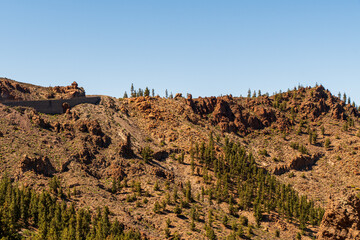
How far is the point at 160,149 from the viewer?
149375 mm

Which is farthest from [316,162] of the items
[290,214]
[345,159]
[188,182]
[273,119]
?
[188,182]

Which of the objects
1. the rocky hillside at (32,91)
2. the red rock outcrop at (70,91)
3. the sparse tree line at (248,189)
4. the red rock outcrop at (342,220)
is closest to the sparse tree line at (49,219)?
the sparse tree line at (248,189)

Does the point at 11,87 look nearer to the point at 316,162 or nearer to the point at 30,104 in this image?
the point at 30,104

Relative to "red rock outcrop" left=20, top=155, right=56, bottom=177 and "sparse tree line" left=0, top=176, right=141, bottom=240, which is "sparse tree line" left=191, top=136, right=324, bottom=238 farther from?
"red rock outcrop" left=20, top=155, right=56, bottom=177

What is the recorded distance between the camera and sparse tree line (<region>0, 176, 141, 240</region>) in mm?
78894

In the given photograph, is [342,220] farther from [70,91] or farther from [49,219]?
[70,91]

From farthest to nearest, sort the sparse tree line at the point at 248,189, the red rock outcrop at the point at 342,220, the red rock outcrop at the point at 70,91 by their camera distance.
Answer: the red rock outcrop at the point at 70,91, the sparse tree line at the point at 248,189, the red rock outcrop at the point at 342,220

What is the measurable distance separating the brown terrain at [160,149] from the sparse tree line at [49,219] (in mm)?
8637

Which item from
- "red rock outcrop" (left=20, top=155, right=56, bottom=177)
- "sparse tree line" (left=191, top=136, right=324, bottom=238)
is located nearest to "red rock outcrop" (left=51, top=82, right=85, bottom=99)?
"red rock outcrop" (left=20, top=155, right=56, bottom=177)

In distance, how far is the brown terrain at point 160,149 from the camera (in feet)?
369

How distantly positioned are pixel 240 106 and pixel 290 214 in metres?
88.8

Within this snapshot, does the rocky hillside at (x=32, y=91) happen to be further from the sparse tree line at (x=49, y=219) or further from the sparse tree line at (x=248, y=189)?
the sparse tree line at (x=248, y=189)

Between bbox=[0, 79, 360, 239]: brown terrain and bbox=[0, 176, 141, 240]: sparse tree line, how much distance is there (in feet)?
28.3

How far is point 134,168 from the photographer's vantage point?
132750 millimetres
